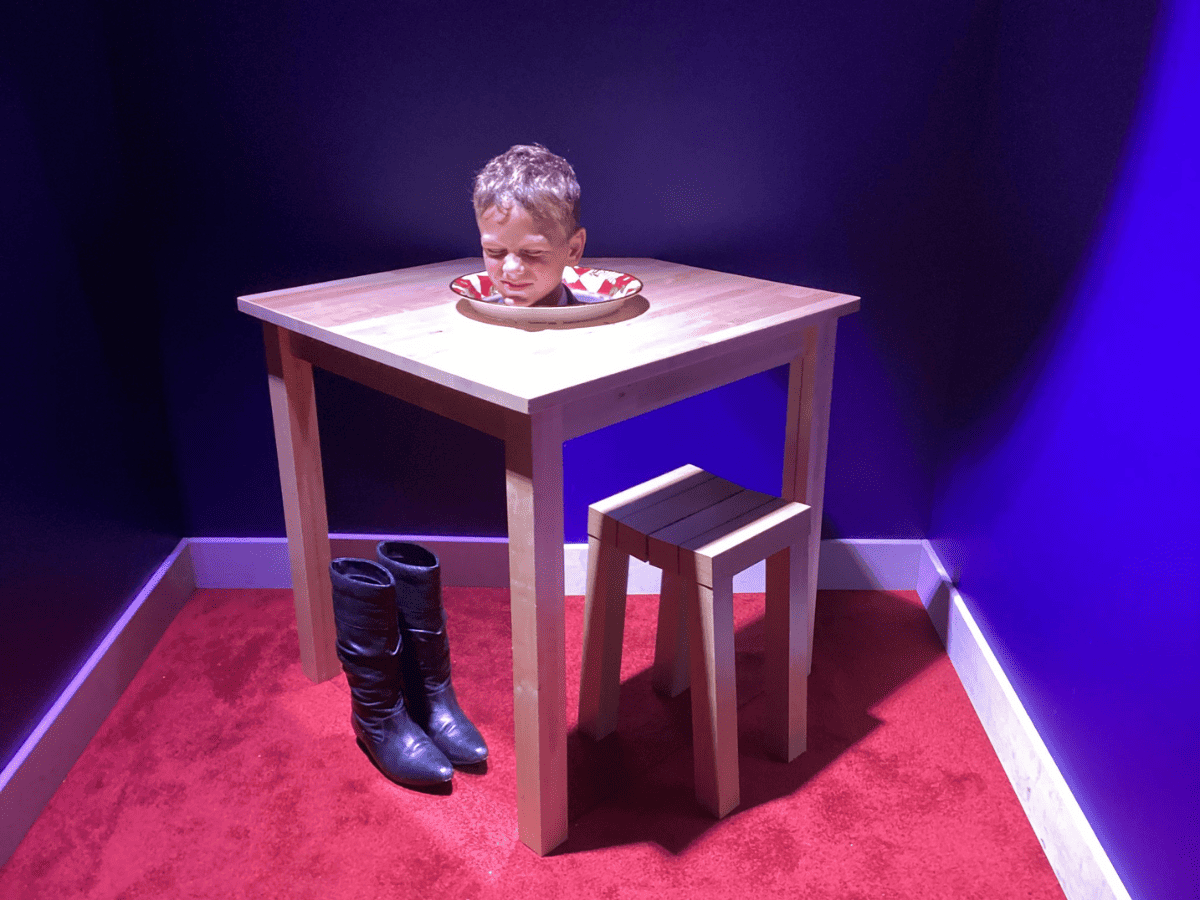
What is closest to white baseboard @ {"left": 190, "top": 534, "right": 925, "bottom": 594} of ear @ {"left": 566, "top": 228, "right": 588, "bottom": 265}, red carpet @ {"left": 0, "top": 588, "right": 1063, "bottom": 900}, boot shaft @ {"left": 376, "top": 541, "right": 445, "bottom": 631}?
red carpet @ {"left": 0, "top": 588, "right": 1063, "bottom": 900}

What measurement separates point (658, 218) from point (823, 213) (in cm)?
33

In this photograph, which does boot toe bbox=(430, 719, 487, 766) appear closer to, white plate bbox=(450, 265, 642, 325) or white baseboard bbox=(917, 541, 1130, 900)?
white plate bbox=(450, 265, 642, 325)

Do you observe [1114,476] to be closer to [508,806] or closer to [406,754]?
[508,806]

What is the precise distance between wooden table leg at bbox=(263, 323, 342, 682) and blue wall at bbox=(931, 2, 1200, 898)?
1265 mm

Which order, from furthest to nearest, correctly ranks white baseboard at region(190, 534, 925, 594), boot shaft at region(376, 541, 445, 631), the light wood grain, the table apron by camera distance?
white baseboard at region(190, 534, 925, 594) → the light wood grain → boot shaft at region(376, 541, 445, 631) → the table apron

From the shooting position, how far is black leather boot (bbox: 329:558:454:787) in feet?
5.08

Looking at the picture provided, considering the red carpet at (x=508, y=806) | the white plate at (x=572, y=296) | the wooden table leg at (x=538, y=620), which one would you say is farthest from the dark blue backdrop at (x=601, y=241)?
the wooden table leg at (x=538, y=620)

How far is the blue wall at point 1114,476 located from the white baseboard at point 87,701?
64.1 inches

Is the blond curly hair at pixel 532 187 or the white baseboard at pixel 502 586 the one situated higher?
the blond curly hair at pixel 532 187

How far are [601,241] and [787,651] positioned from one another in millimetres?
897

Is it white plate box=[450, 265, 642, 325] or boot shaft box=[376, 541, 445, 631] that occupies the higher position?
white plate box=[450, 265, 642, 325]

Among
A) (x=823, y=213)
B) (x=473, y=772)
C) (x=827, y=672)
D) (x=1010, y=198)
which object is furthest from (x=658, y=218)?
(x=473, y=772)

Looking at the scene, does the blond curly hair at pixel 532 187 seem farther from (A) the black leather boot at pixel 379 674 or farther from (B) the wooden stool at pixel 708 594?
(A) the black leather boot at pixel 379 674

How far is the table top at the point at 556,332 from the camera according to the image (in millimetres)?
1206
